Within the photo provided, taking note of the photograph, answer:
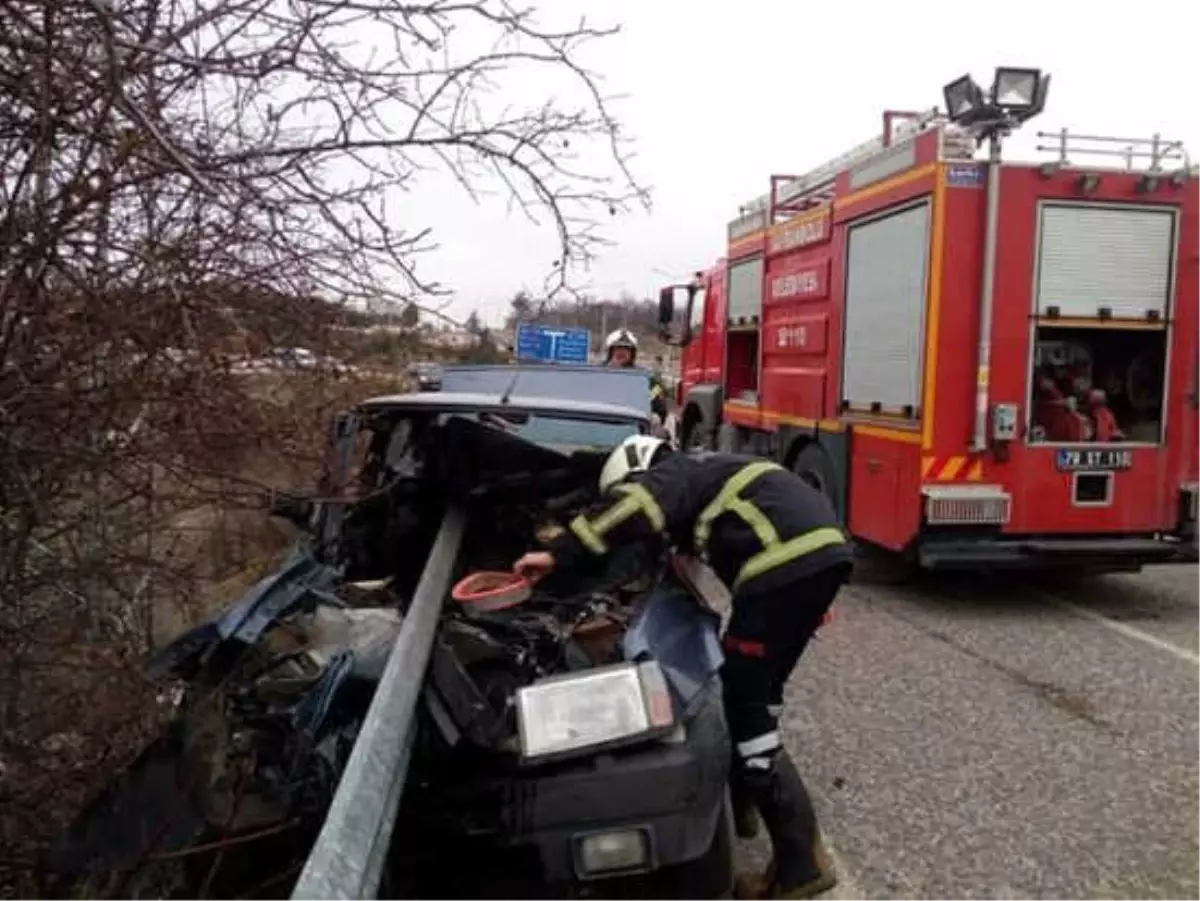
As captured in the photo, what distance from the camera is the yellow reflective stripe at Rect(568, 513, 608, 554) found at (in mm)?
3461

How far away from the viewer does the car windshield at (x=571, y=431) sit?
4.60 metres

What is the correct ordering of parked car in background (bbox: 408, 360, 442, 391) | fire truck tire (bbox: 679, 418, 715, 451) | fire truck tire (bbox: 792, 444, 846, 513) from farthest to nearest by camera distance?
fire truck tire (bbox: 679, 418, 715, 451), fire truck tire (bbox: 792, 444, 846, 513), parked car in background (bbox: 408, 360, 442, 391)

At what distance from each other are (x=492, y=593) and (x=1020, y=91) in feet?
18.6

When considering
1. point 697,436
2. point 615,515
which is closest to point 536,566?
point 615,515

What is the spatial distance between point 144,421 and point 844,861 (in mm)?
2668

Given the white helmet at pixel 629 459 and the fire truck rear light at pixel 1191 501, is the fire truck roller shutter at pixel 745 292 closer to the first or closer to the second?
the fire truck rear light at pixel 1191 501

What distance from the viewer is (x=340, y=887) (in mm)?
1952

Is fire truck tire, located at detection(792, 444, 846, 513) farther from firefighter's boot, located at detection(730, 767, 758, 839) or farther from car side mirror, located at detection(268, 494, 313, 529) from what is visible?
car side mirror, located at detection(268, 494, 313, 529)

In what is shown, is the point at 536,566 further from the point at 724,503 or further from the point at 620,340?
the point at 620,340

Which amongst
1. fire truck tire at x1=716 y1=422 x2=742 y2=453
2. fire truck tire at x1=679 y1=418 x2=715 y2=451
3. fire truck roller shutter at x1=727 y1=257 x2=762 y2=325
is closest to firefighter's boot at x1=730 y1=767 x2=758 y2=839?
fire truck roller shutter at x1=727 y1=257 x2=762 y2=325

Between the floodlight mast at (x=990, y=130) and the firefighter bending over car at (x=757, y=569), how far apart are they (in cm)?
412

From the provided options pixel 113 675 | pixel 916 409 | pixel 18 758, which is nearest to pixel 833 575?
pixel 113 675

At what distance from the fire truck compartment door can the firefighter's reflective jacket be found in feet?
15.1

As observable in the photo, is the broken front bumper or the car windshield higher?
the car windshield
